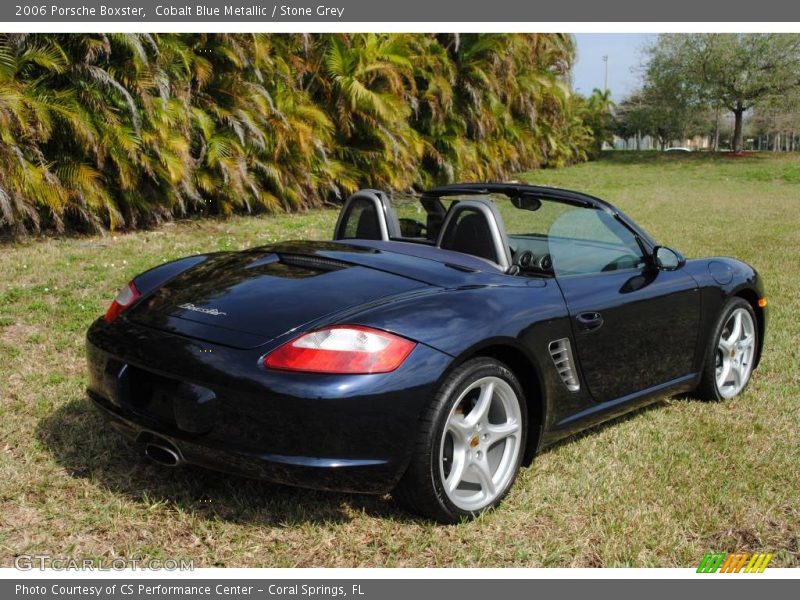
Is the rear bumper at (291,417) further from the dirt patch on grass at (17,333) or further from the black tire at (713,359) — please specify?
the dirt patch on grass at (17,333)

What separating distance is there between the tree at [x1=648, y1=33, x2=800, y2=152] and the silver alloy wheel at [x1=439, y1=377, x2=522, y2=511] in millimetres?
40199

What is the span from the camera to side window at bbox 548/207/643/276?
13.4 ft

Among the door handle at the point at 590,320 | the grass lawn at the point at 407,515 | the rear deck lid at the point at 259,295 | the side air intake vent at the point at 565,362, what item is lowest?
the grass lawn at the point at 407,515

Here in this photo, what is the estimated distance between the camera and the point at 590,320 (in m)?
3.77

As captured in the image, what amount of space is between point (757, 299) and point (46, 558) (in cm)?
425

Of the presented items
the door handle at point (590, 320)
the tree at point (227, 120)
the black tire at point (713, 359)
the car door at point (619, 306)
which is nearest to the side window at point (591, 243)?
the car door at point (619, 306)

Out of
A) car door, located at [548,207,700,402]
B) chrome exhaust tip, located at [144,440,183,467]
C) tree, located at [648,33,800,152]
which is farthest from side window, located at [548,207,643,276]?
tree, located at [648,33,800,152]

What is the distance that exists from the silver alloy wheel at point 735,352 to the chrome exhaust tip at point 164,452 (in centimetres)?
328

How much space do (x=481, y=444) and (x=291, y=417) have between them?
2.88 feet

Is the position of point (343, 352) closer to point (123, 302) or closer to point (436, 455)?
point (436, 455)

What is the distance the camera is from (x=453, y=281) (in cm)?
346

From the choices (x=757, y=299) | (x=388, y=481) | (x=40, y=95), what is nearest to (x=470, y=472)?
(x=388, y=481)

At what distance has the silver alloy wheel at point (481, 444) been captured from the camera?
3.21m

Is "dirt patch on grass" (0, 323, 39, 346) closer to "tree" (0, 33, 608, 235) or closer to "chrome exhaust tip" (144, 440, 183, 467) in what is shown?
"chrome exhaust tip" (144, 440, 183, 467)
